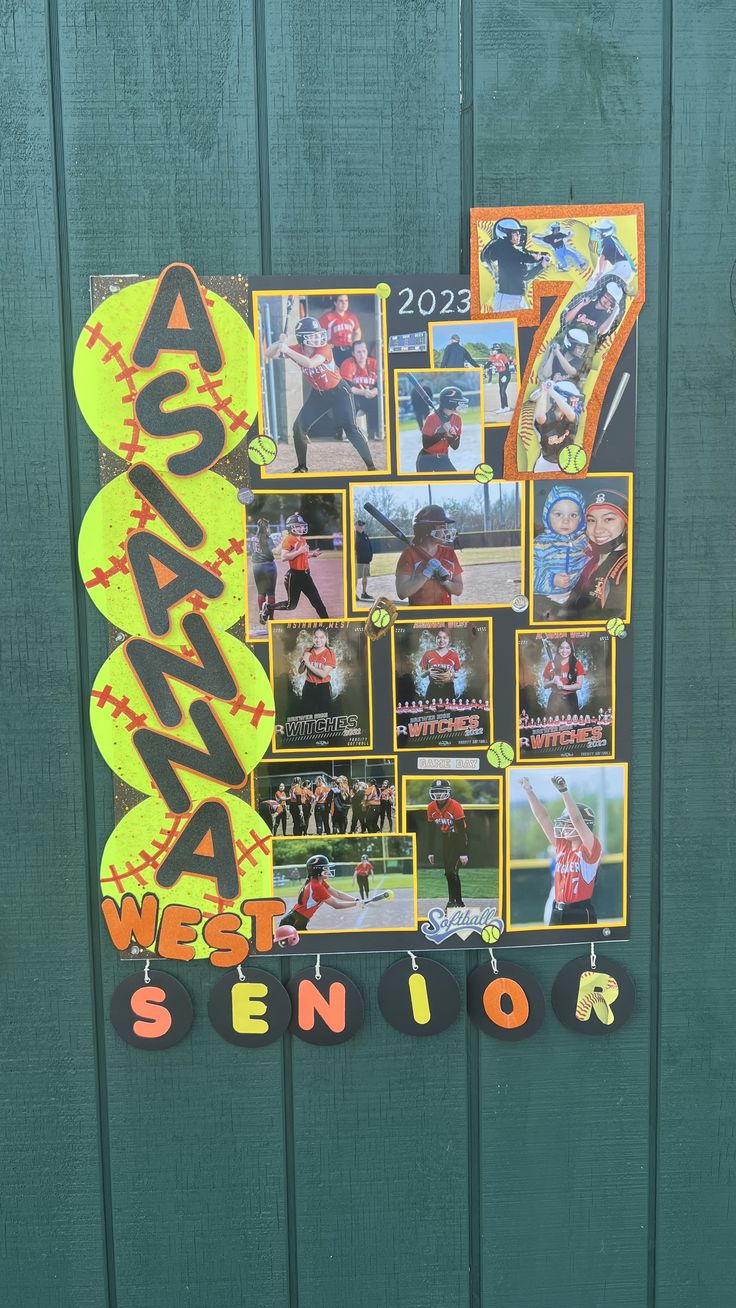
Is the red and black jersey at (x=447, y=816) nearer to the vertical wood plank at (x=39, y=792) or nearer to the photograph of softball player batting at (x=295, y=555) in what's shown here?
the photograph of softball player batting at (x=295, y=555)

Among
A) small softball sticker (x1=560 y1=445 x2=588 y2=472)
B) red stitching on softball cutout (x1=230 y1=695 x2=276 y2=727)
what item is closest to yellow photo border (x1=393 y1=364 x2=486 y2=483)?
small softball sticker (x1=560 y1=445 x2=588 y2=472)

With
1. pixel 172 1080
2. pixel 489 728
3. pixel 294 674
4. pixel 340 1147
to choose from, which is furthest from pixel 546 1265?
pixel 294 674

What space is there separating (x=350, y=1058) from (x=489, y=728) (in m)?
0.48

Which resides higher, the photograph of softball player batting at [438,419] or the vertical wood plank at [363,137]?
the vertical wood plank at [363,137]

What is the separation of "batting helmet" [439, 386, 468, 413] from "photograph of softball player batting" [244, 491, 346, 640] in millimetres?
170

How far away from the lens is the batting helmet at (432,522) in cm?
120

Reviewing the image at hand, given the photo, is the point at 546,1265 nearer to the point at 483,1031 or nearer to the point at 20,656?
the point at 483,1031

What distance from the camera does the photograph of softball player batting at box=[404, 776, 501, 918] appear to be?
48.7 inches

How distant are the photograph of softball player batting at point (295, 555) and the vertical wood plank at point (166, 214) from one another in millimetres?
213

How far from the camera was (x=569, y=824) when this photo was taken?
4.11 ft

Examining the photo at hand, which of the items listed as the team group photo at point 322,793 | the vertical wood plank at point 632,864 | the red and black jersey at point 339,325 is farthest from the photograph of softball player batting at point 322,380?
the team group photo at point 322,793

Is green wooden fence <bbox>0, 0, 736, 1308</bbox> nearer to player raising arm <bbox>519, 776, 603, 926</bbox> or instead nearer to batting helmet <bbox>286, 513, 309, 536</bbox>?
player raising arm <bbox>519, 776, 603, 926</bbox>

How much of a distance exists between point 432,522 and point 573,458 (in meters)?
0.20

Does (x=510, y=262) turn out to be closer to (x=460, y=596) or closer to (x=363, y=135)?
(x=363, y=135)
